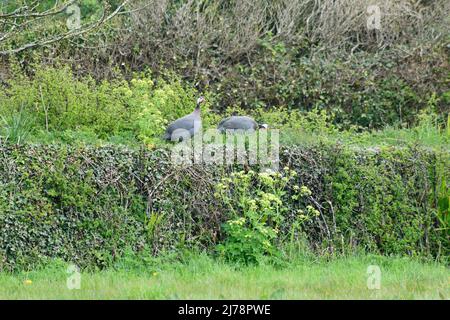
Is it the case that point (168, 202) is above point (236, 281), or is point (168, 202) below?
above

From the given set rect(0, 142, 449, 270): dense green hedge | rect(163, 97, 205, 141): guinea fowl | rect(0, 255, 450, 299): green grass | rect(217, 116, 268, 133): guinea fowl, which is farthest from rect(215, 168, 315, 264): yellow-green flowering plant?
rect(217, 116, 268, 133): guinea fowl

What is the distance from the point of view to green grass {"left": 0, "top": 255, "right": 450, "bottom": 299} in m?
7.31

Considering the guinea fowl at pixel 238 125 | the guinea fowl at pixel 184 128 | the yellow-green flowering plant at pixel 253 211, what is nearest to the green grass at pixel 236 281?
the yellow-green flowering plant at pixel 253 211

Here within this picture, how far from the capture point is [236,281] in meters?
7.98

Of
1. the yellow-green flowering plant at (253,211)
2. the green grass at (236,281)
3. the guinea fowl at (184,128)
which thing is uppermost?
the guinea fowl at (184,128)

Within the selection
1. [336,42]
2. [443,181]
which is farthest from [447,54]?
[443,181]

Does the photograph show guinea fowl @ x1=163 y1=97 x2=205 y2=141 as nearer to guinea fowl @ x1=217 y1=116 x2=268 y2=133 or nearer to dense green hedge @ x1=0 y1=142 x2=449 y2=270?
guinea fowl @ x1=217 y1=116 x2=268 y2=133

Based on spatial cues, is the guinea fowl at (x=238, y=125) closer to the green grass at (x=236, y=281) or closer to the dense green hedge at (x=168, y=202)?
the dense green hedge at (x=168, y=202)

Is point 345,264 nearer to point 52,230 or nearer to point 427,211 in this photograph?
point 427,211

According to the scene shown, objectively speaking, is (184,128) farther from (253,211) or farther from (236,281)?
(236,281)

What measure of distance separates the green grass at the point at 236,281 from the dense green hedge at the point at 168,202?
351 millimetres

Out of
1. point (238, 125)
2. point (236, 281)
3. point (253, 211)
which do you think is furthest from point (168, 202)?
point (238, 125)

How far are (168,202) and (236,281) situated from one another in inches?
69.3

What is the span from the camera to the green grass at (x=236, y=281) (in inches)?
288
